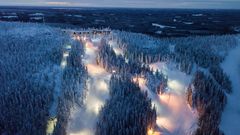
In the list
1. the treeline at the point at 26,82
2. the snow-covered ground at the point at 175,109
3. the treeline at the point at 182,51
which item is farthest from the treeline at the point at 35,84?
the treeline at the point at 182,51

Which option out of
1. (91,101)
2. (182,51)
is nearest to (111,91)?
(91,101)

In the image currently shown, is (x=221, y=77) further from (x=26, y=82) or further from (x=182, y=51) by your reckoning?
(x=26, y=82)

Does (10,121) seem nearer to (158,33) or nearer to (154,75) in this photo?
(154,75)

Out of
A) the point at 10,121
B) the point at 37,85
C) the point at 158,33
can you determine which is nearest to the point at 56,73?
the point at 37,85

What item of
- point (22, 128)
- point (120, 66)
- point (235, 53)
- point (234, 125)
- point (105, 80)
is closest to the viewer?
point (22, 128)

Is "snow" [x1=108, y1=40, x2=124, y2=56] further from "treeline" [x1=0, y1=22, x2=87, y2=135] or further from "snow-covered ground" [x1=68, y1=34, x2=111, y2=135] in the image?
"treeline" [x1=0, y1=22, x2=87, y2=135]

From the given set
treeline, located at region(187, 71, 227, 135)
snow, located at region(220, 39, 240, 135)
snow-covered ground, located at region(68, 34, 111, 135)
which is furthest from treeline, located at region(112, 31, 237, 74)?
snow-covered ground, located at region(68, 34, 111, 135)

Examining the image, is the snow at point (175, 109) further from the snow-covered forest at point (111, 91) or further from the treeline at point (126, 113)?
the treeline at point (126, 113)
